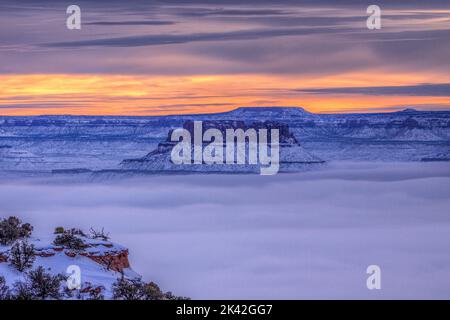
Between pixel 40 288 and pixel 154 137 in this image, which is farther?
pixel 154 137

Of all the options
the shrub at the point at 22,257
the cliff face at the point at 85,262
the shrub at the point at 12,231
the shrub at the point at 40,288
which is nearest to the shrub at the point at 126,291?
the cliff face at the point at 85,262

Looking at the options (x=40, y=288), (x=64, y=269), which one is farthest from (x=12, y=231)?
(x=40, y=288)

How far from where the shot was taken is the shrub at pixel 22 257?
94.1ft

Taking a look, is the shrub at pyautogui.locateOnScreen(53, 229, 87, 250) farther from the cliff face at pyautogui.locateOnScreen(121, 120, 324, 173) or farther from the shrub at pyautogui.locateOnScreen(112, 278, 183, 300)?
the cliff face at pyautogui.locateOnScreen(121, 120, 324, 173)

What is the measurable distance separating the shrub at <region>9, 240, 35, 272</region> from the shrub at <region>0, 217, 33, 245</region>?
1734 millimetres

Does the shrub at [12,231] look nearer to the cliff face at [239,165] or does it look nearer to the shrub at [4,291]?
the shrub at [4,291]

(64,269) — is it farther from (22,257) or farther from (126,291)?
(126,291)

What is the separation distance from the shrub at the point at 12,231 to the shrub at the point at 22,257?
5.69 feet

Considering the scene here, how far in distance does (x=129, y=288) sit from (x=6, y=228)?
551cm

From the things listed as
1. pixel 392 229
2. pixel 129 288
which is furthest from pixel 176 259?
pixel 129 288

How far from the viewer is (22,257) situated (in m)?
29.0

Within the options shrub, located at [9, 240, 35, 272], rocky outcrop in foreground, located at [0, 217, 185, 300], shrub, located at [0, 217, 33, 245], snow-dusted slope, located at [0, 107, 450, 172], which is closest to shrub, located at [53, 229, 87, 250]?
rocky outcrop in foreground, located at [0, 217, 185, 300]

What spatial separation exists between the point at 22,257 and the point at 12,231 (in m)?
2.33

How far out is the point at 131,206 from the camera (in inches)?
5251
